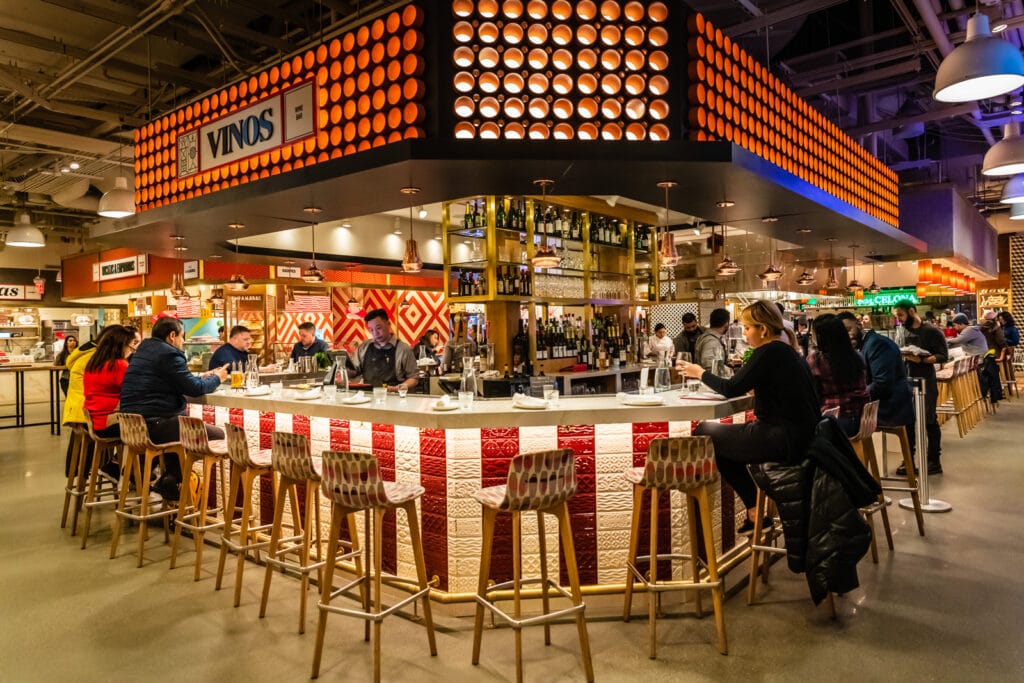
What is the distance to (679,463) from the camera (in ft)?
10.8

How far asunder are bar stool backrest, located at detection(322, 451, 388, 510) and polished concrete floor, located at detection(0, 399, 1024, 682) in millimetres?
809

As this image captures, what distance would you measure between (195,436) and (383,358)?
2.17m

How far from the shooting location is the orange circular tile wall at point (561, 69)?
393 cm

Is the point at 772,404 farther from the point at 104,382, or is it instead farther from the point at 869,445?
the point at 104,382

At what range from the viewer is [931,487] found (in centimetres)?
632

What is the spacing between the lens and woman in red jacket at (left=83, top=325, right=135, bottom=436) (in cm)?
529

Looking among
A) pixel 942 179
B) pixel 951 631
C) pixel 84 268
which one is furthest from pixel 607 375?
pixel 84 268

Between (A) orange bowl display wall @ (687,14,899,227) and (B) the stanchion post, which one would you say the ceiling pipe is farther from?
(B) the stanchion post

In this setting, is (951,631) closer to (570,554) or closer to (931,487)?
(570,554)

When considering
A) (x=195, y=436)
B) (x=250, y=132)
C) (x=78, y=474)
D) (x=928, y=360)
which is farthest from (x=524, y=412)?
(x=928, y=360)

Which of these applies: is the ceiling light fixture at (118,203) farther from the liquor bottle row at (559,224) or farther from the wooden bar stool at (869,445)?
the wooden bar stool at (869,445)

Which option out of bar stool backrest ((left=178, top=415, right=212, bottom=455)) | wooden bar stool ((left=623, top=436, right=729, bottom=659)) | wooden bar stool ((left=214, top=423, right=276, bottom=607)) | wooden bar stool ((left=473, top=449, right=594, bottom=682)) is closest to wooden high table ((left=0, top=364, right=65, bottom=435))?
bar stool backrest ((left=178, top=415, right=212, bottom=455))

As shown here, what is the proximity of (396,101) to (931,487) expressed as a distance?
5952 mm

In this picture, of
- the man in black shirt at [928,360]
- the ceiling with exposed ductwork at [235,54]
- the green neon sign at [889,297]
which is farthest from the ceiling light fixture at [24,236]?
the green neon sign at [889,297]
